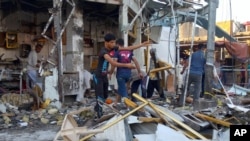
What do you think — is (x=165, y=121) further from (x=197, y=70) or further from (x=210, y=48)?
(x=197, y=70)

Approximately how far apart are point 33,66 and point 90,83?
198 centimetres

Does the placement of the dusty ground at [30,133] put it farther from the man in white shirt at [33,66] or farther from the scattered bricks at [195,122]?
the man in white shirt at [33,66]

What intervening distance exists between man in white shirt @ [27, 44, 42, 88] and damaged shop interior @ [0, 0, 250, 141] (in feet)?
0.79

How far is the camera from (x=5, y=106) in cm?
806

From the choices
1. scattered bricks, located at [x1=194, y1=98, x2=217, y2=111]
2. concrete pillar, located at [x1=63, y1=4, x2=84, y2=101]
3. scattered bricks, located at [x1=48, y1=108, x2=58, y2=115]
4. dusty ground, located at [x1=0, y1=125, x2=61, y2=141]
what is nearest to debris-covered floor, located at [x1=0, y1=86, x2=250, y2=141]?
dusty ground, located at [x1=0, y1=125, x2=61, y2=141]

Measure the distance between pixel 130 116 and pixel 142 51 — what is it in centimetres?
Result: 870

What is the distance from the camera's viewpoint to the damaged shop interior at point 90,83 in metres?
5.27

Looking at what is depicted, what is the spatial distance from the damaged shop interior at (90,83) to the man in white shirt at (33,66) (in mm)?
242

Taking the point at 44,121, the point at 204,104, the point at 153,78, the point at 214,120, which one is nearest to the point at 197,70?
the point at 204,104

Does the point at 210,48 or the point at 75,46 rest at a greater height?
the point at 75,46

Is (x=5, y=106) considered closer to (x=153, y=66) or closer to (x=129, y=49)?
(x=129, y=49)

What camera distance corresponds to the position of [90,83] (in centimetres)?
1206

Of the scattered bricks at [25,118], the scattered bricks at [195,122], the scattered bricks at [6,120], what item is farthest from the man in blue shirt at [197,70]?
the scattered bricks at [6,120]

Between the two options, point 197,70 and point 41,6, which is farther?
point 41,6
